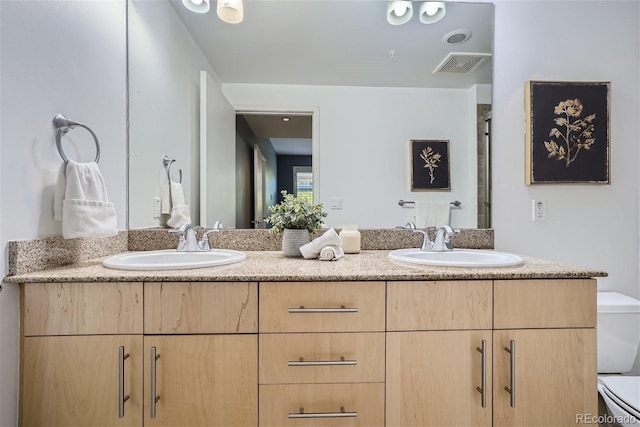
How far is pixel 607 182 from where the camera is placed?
1.57 m

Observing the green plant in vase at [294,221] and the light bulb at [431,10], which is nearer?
the green plant in vase at [294,221]

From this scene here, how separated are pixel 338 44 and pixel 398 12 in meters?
0.33

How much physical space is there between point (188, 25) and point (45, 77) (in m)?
0.77

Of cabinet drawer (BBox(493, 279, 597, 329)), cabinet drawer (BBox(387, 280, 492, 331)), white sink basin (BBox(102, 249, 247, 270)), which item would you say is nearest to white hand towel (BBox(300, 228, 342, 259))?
white sink basin (BBox(102, 249, 247, 270))

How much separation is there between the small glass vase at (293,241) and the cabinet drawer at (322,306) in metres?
0.39

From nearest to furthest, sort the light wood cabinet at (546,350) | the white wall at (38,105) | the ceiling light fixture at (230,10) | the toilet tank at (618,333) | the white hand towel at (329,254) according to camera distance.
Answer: the white wall at (38,105) → the light wood cabinet at (546,350) → the white hand towel at (329,254) → the toilet tank at (618,333) → the ceiling light fixture at (230,10)

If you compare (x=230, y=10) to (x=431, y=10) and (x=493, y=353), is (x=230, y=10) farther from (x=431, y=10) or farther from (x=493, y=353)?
(x=493, y=353)

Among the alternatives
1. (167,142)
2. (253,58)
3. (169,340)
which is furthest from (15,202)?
(253,58)

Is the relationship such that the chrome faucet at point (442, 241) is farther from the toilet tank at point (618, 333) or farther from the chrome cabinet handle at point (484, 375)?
the toilet tank at point (618, 333)

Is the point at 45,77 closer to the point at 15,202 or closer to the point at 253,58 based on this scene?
the point at 15,202

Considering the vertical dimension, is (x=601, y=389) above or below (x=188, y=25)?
below

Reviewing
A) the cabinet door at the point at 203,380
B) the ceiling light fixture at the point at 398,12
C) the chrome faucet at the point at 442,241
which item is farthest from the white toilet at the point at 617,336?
the ceiling light fixture at the point at 398,12

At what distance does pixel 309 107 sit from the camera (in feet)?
5.19

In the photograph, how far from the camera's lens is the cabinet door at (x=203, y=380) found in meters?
0.98
